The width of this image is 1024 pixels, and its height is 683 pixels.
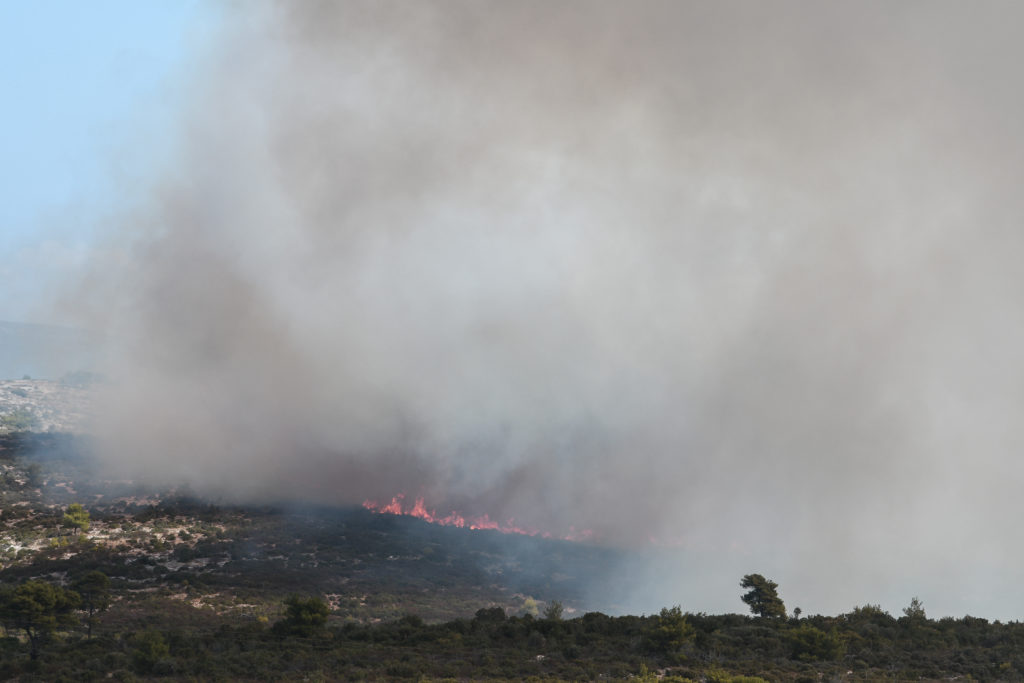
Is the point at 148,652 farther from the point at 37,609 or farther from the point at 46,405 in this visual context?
the point at 46,405

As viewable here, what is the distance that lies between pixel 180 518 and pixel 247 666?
167 feet

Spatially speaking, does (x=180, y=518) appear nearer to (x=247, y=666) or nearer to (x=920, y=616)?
(x=247, y=666)

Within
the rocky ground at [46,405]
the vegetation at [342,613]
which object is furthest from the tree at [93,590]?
the rocky ground at [46,405]

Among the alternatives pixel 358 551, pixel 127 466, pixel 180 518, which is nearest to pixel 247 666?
pixel 358 551

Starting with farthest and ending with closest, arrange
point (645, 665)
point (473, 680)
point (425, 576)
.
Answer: point (425, 576) < point (645, 665) < point (473, 680)

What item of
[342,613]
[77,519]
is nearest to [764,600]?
[342,613]

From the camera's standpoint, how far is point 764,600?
2527 inches

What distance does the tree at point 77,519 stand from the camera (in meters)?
74.6

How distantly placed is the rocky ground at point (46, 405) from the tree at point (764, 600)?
104816 millimetres

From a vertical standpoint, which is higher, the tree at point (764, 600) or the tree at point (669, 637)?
the tree at point (764, 600)

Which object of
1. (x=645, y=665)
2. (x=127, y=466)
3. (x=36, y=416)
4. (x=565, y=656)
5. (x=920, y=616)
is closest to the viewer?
(x=645, y=665)

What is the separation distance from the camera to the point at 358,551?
274 feet

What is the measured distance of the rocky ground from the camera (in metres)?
114

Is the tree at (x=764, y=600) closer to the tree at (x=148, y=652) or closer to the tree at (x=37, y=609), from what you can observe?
the tree at (x=148, y=652)
